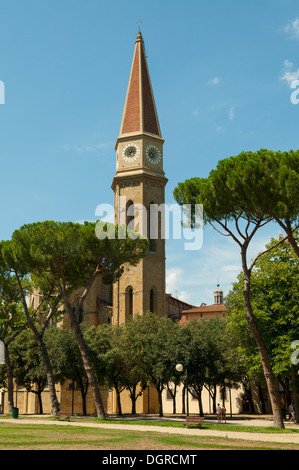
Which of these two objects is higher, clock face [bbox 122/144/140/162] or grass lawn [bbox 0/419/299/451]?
clock face [bbox 122/144/140/162]

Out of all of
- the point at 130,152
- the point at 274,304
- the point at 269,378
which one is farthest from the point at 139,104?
the point at 269,378

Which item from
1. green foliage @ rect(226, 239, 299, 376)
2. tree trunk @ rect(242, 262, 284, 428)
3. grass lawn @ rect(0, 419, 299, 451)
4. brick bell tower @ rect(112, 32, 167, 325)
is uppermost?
brick bell tower @ rect(112, 32, 167, 325)

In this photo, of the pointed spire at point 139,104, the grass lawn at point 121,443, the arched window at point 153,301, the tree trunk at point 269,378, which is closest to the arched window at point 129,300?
the arched window at point 153,301

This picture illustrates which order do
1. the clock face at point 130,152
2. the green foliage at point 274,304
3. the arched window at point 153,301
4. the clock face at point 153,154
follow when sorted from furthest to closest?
1. the clock face at point 153,154
2. the clock face at point 130,152
3. the arched window at point 153,301
4. the green foliage at point 274,304

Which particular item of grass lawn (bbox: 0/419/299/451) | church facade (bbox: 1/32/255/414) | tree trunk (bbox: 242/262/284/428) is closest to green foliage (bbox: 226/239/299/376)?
tree trunk (bbox: 242/262/284/428)

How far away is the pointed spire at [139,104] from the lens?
5528 centimetres

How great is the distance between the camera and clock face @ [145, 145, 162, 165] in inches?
2131

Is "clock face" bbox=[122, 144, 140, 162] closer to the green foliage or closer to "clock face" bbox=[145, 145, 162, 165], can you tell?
"clock face" bbox=[145, 145, 162, 165]

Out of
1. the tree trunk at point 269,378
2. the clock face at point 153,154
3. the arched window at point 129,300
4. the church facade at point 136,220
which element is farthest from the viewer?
the clock face at point 153,154

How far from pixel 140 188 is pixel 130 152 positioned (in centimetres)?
455

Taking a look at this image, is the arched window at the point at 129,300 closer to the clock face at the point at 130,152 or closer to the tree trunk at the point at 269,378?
the clock face at the point at 130,152

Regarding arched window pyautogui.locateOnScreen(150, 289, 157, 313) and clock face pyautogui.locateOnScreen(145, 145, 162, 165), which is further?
clock face pyautogui.locateOnScreen(145, 145, 162, 165)

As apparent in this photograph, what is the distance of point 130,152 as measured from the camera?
54.2 m

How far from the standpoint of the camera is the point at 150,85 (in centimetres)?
5812
